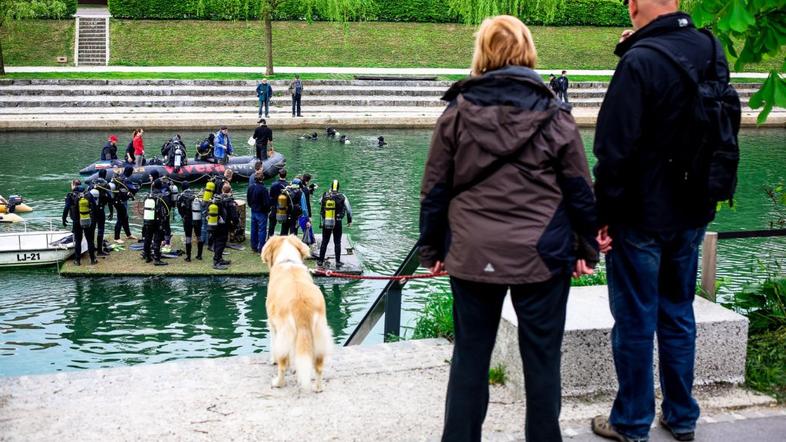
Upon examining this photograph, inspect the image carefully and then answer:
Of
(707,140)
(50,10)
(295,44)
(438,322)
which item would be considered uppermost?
(50,10)

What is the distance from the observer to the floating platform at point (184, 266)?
15.0 meters

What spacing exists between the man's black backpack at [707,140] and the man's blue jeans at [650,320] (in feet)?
0.81

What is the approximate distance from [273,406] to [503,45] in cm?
258

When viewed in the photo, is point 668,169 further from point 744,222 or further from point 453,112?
point 744,222

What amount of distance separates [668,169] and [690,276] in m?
0.57

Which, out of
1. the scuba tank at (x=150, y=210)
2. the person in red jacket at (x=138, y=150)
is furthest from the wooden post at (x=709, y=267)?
the person in red jacket at (x=138, y=150)

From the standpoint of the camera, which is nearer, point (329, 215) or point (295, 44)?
point (329, 215)

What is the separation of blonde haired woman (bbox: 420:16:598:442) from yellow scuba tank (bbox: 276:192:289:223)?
12291mm

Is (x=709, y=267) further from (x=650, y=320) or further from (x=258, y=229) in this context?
(x=258, y=229)

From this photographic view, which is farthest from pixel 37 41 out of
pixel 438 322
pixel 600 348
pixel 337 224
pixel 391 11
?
pixel 600 348

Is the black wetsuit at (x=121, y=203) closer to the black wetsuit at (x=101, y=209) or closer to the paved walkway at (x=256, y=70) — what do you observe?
the black wetsuit at (x=101, y=209)

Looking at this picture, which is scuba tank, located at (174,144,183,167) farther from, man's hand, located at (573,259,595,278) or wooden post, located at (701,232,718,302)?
man's hand, located at (573,259,595,278)

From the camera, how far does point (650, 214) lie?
402 centimetres

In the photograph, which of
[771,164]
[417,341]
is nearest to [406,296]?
[417,341]
